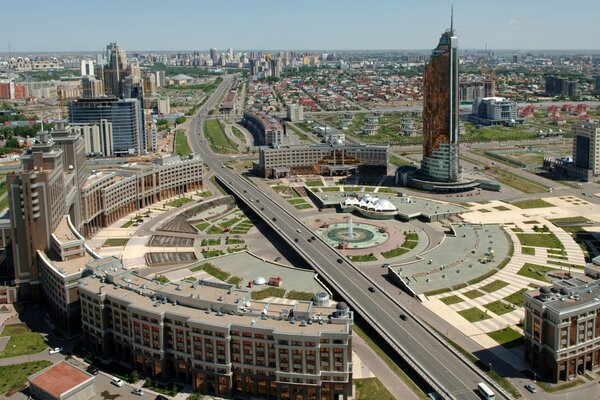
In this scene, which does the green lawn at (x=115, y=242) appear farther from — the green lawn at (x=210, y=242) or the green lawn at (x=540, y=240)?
the green lawn at (x=540, y=240)

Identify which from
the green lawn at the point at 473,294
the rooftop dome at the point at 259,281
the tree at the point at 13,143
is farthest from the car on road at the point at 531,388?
the tree at the point at 13,143

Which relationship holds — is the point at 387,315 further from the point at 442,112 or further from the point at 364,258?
the point at 442,112

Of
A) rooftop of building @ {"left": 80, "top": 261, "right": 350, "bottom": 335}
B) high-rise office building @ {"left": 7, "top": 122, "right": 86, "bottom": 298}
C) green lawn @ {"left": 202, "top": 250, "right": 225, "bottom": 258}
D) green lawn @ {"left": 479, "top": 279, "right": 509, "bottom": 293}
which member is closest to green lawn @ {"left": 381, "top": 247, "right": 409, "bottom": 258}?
green lawn @ {"left": 479, "top": 279, "right": 509, "bottom": 293}

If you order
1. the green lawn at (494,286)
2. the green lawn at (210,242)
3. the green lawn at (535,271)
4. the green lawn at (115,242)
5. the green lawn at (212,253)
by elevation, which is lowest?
the green lawn at (494,286)

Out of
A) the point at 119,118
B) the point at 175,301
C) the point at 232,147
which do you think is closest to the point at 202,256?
the point at 175,301

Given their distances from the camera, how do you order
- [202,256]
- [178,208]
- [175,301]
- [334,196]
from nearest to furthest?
[175,301]
[202,256]
[178,208]
[334,196]

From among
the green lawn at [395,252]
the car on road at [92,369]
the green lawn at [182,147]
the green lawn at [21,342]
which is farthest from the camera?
the green lawn at [182,147]

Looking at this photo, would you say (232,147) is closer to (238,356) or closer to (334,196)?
(334,196)

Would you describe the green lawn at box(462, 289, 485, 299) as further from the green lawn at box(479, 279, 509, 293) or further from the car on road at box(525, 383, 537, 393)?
the car on road at box(525, 383, 537, 393)
